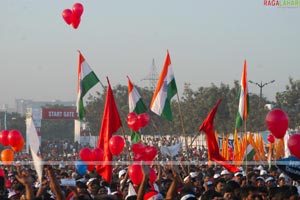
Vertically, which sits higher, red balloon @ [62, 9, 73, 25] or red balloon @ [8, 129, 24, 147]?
red balloon @ [62, 9, 73, 25]

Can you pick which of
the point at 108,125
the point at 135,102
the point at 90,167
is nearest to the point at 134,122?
the point at 108,125

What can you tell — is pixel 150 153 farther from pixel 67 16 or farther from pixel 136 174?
pixel 67 16

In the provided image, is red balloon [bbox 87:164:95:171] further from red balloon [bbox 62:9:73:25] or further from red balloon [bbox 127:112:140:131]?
red balloon [bbox 62:9:73:25]

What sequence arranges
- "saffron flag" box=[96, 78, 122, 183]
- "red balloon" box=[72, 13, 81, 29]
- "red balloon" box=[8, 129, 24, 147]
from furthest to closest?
1. "red balloon" box=[8, 129, 24, 147]
2. "red balloon" box=[72, 13, 81, 29]
3. "saffron flag" box=[96, 78, 122, 183]

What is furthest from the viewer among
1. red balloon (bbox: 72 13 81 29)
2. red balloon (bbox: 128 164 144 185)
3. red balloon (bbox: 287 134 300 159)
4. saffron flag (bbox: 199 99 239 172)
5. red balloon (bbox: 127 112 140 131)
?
red balloon (bbox: 127 112 140 131)

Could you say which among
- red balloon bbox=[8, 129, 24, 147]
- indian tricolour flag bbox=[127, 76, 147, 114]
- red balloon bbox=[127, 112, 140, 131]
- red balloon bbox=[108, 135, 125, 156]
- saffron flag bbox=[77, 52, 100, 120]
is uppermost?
saffron flag bbox=[77, 52, 100, 120]

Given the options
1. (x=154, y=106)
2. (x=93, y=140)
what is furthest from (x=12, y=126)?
(x=154, y=106)

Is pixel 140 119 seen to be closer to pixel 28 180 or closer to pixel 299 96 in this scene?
pixel 28 180

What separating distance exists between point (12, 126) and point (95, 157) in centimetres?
7030

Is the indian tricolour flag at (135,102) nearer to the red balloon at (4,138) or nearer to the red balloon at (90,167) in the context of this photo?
the red balloon at (4,138)

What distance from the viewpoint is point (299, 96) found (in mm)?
49062

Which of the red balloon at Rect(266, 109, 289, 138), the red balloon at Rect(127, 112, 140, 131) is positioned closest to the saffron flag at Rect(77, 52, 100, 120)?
the red balloon at Rect(127, 112, 140, 131)

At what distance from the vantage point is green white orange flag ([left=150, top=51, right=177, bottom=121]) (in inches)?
717

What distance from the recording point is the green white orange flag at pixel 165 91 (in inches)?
717
